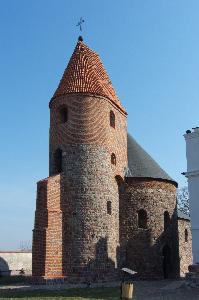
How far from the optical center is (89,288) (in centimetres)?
1934

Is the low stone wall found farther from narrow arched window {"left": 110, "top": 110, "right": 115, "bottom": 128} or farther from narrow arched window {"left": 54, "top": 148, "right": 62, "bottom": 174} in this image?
narrow arched window {"left": 110, "top": 110, "right": 115, "bottom": 128}

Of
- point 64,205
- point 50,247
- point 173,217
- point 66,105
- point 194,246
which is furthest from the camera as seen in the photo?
point 173,217

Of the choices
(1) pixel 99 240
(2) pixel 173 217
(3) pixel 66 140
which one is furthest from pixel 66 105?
(2) pixel 173 217

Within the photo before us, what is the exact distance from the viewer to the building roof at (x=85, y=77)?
24359 mm

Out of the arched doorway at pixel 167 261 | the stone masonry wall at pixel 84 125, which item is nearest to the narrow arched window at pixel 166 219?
the arched doorway at pixel 167 261

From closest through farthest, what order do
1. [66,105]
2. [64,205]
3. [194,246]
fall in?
1. [194,246]
2. [64,205]
3. [66,105]

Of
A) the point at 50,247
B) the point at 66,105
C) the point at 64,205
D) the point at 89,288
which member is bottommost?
the point at 89,288

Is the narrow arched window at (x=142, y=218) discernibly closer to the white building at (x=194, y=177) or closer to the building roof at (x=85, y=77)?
the building roof at (x=85, y=77)

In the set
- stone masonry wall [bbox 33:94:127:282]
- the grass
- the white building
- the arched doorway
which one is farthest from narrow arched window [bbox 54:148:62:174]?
the arched doorway

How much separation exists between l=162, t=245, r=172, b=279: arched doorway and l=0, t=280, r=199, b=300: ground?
241 inches

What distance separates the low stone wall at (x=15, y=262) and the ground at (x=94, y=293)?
49.1 ft

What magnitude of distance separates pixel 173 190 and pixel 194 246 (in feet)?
29.5

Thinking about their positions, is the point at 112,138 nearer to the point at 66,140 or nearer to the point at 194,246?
the point at 66,140

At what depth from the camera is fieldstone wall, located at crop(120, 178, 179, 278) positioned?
24375 millimetres
